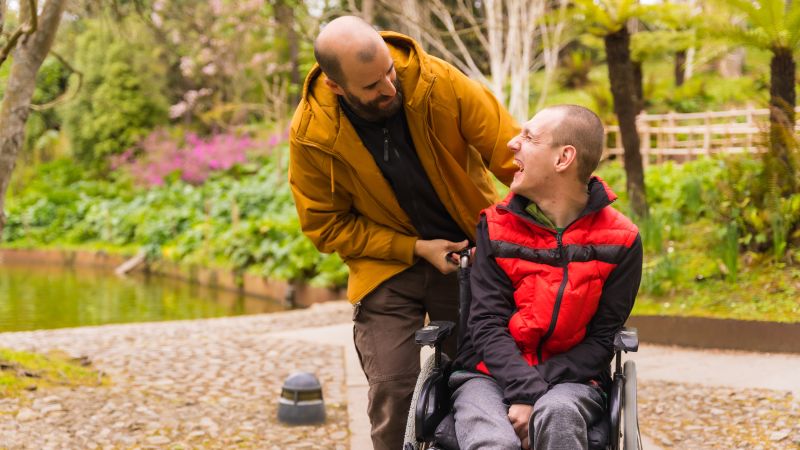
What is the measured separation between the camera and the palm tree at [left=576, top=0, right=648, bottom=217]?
804 centimetres

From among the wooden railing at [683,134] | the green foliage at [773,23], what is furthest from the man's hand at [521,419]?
the wooden railing at [683,134]

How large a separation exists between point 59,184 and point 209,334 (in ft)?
53.1

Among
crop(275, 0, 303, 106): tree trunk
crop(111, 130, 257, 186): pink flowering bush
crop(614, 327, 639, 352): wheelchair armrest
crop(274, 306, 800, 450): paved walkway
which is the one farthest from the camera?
crop(111, 130, 257, 186): pink flowering bush

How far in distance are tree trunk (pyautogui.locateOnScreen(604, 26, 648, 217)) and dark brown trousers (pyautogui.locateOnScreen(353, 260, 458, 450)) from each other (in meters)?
5.05

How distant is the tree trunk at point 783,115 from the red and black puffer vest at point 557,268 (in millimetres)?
4558

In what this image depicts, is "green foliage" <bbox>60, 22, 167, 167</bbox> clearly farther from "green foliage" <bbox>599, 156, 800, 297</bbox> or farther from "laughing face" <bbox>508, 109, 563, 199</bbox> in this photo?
"laughing face" <bbox>508, 109, 563, 199</bbox>

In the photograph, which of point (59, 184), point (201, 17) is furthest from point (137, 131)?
point (201, 17)

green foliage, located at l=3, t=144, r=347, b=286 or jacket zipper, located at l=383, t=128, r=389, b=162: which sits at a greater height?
jacket zipper, located at l=383, t=128, r=389, b=162

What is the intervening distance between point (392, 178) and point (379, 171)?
55 millimetres

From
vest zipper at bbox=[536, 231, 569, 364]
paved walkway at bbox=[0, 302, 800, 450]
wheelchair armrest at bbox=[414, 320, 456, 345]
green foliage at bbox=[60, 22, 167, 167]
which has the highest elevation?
green foliage at bbox=[60, 22, 167, 167]

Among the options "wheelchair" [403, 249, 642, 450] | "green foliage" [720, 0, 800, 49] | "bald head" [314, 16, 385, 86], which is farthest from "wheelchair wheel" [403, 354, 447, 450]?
"green foliage" [720, 0, 800, 49]

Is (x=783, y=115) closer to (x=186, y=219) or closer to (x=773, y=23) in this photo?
(x=773, y=23)

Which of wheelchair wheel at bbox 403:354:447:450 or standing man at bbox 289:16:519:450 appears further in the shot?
standing man at bbox 289:16:519:450

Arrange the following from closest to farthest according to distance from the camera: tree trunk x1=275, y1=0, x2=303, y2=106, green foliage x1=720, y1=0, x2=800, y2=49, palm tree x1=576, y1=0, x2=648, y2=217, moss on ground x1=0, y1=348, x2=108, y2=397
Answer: moss on ground x1=0, y1=348, x2=108, y2=397
green foliage x1=720, y1=0, x2=800, y2=49
palm tree x1=576, y1=0, x2=648, y2=217
tree trunk x1=275, y1=0, x2=303, y2=106
